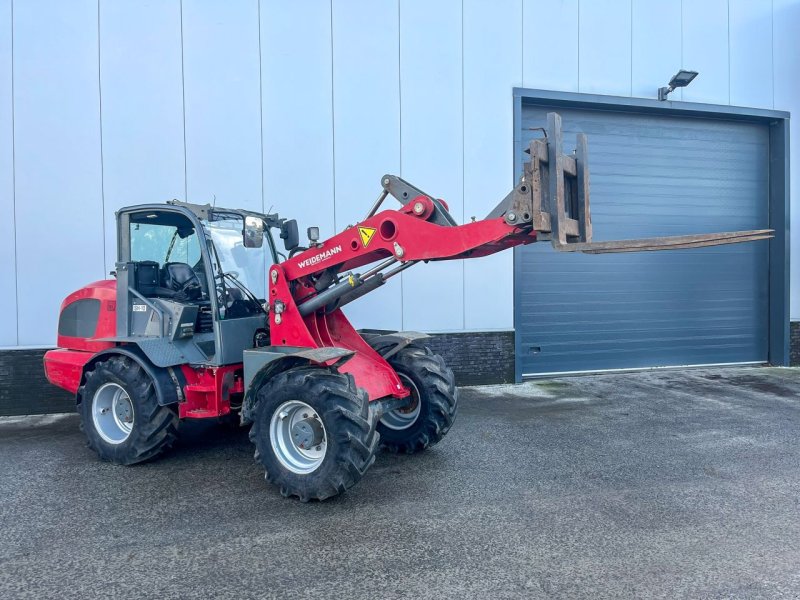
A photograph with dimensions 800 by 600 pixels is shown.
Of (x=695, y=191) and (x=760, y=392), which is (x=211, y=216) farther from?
(x=695, y=191)

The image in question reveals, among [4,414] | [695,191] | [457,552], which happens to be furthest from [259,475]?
[695,191]

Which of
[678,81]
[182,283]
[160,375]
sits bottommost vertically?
[160,375]

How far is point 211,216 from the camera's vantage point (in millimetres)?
5773

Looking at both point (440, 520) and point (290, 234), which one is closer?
point (440, 520)

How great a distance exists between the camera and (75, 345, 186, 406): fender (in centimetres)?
540

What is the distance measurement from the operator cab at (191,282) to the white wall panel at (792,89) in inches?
405

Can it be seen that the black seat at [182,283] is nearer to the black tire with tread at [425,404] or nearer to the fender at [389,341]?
the fender at [389,341]

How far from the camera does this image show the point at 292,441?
4.88 metres

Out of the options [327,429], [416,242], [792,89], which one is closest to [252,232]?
[416,242]

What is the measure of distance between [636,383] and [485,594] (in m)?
7.40

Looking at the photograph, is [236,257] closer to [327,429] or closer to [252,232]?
[252,232]

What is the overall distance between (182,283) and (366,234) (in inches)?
82.1

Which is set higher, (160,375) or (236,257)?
(236,257)

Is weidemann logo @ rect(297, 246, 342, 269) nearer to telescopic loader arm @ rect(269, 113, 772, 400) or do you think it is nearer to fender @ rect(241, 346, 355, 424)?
telescopic loader arm @ rect(269, 113, 772, 400)
